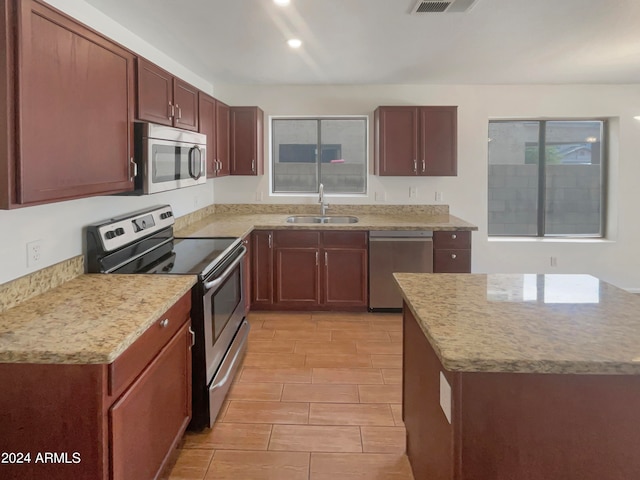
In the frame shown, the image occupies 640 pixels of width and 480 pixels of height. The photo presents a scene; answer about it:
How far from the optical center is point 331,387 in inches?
123

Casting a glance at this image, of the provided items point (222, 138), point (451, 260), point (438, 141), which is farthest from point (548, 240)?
point (222, 138)

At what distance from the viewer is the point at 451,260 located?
4578 millimetres

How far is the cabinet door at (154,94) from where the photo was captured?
259 centimetres

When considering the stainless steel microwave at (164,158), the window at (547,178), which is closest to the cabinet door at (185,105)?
the stainless steel microwave at (164,158)

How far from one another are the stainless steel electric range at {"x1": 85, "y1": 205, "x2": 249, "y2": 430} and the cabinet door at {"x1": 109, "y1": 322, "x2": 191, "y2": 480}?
0.45 feet

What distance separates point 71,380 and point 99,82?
1290 millimetres

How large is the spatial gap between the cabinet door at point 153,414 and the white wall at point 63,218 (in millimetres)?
713

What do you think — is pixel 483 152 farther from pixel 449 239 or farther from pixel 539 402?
pixel 539 402

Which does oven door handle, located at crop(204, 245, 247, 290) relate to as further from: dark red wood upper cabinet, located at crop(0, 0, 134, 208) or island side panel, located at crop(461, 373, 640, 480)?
island side panel, located at crop(461, 373, 640, 480)

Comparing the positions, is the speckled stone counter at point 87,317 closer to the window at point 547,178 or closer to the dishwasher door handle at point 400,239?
the dishwasher door handle at point 400,239

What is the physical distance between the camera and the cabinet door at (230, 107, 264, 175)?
4984 mm

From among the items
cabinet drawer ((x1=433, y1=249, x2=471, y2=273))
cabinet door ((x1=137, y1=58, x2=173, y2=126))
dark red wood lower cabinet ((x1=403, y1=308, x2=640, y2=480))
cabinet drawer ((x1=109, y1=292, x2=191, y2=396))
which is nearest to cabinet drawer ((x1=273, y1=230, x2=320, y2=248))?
cabinet drawer ((x1=433, y1=249, x2=471, y2=273))

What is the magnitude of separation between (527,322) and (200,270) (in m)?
1.59

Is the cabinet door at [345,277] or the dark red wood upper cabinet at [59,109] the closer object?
the dark red wood upper cabinet at [59,109]
